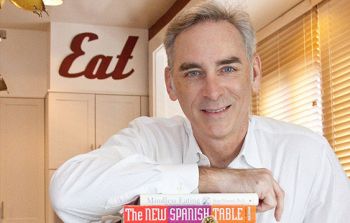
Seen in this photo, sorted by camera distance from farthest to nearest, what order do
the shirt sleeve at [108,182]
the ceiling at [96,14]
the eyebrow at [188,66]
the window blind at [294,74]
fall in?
the ceiling at [96,14] → the window blind at [294,74] → the eyebrow at [188,66] → the shirt sleeve at [108,182]

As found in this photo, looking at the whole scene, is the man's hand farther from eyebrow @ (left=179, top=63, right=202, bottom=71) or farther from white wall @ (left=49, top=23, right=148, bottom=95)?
white wall @ (left=49, top=23, right=148, bottom=95)

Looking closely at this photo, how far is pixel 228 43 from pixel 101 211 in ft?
1.52

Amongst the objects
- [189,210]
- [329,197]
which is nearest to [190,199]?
[189,210]

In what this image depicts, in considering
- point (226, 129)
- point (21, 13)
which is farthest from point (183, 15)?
point (21, 13)

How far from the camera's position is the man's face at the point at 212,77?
4.10 feet

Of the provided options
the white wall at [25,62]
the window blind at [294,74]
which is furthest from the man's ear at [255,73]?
the white wall at [25,62]

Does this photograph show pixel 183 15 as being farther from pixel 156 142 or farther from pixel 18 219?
pixel 18 219

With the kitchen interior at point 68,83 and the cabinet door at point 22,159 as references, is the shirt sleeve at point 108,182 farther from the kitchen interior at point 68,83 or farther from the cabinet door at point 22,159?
the cabinet door at point 22,159

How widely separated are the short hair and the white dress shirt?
0.20 m

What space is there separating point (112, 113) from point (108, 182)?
509 cm

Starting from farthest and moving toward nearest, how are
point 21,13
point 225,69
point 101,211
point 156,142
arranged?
1. point 21,13
2. point 156,142
3. point 225,69
4. point 101,211

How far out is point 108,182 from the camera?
3.66ft

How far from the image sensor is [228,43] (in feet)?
4.23

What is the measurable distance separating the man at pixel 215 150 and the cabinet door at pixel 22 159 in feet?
17.0
